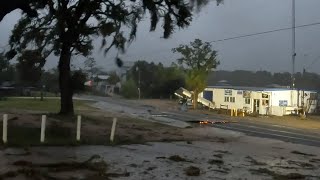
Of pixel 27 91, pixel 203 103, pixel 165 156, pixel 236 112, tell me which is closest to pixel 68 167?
pixel 165 156

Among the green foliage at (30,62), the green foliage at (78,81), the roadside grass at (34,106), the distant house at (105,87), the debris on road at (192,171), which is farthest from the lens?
the distant house at (105,87)

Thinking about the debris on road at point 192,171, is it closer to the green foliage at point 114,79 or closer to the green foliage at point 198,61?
the green foliage at point 198,61

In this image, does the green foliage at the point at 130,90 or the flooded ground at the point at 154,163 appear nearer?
the flooded ground at the point at 154,163

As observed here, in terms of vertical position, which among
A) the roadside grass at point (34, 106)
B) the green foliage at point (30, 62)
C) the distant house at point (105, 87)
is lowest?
the roadside grass at point (34, 106)

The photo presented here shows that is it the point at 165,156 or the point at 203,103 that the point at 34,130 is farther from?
the point at 203,103

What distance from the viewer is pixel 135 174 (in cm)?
1265

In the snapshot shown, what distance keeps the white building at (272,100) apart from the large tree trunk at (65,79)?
116 feet

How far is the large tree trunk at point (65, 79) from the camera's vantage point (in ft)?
114

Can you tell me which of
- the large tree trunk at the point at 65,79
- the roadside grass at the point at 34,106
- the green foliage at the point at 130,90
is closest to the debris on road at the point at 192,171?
the large tree trunk at the point at 65,79

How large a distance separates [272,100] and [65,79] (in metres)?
37.5

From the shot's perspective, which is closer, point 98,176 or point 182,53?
point 98,176

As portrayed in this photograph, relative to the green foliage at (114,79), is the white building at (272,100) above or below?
below

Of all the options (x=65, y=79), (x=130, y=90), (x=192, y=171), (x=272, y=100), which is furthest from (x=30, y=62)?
(x=130, y=90)

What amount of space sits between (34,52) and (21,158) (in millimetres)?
22801
